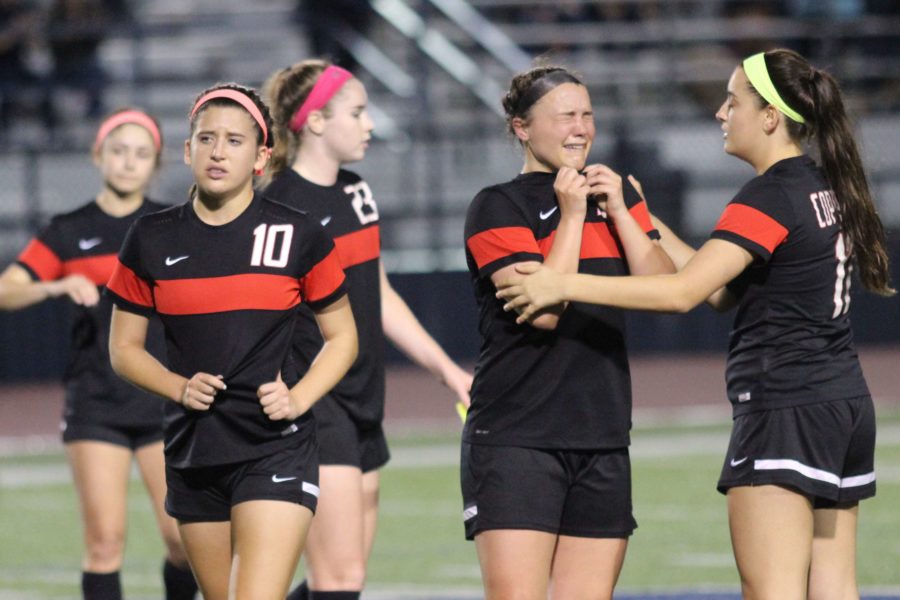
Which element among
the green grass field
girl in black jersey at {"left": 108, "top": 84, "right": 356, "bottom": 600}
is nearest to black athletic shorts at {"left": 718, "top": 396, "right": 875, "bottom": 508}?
girl in black jersey at {"left": 108, "top": 84, "right": 356, "bottom": 600}

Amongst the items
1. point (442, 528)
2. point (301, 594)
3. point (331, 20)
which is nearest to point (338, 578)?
point (301, 594)

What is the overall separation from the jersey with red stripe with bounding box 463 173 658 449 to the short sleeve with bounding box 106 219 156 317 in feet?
3.10

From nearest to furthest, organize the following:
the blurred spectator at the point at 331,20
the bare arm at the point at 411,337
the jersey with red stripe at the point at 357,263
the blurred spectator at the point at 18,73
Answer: the jersey with red stripe at the point at 357,263, the bare arm at the point at 411,337, the blurred spectator at the point at 18,73, the blurred spectator at the point at 331,20

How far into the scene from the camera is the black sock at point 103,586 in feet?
20.7

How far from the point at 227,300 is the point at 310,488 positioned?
23.0 inches

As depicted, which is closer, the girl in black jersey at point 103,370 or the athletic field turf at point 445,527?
the girl in black jersey at point 103,370

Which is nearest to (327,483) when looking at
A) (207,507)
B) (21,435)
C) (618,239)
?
(207,507)

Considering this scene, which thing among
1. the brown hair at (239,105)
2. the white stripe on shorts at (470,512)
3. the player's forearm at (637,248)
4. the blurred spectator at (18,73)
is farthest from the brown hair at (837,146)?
the blurred spectator at (18,73)

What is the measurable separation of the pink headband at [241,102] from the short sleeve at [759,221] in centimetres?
134

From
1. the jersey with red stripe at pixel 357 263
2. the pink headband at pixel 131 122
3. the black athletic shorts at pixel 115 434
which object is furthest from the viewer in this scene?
the pink headband at pixel 131 122

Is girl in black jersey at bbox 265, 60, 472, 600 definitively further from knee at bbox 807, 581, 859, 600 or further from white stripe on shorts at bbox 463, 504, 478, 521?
knee at bbox 807, 581, 859, 600

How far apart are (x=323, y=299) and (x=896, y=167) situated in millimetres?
14576

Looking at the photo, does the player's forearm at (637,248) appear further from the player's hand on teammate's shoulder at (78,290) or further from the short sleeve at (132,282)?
the player's hand on teammate's shoulder at (78,290)

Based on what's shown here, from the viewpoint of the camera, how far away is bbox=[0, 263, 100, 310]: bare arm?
633 centimetres
